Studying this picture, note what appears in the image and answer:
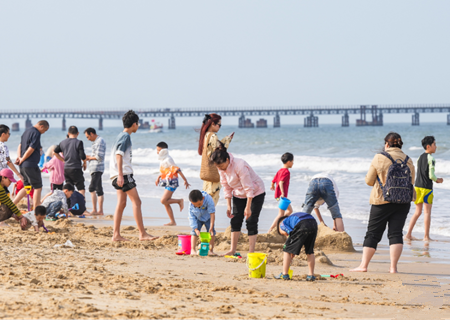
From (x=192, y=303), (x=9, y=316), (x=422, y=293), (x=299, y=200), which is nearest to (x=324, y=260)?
(x=422, y=293)

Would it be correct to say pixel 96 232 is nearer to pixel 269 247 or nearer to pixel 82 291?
pixel 269 247

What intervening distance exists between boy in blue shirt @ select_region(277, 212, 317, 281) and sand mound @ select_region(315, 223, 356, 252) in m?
2.00

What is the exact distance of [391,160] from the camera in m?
5.22

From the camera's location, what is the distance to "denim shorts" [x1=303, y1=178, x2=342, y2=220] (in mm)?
7199

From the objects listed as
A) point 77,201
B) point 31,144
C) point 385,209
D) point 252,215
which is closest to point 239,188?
point 252,215

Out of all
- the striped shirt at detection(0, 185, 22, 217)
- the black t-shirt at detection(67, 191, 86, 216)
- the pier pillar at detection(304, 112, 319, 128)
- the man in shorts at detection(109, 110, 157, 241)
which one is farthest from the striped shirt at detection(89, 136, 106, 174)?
the pier pillar at detection(304, 112, 319, 128)

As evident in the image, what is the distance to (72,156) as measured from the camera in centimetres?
920

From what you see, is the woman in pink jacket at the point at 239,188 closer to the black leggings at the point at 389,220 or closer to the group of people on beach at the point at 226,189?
the group of people on beach at the point at 226,189

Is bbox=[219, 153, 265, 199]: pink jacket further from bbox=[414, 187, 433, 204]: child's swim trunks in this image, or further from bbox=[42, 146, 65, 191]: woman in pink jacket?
bbox=[42, 146, 65, 191]: woman in pink jacket

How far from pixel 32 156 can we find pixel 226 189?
3.66m

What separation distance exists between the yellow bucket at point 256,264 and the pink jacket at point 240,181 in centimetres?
92

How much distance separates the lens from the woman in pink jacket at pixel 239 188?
5.51 meters

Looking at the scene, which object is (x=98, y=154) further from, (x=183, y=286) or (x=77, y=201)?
(x=183, y=286)

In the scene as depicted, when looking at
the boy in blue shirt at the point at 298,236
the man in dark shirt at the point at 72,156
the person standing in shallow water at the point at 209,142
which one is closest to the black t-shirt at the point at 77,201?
the man in dark shirt at the point at 72,156
